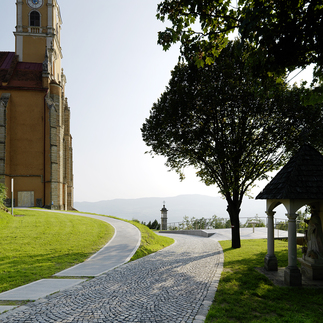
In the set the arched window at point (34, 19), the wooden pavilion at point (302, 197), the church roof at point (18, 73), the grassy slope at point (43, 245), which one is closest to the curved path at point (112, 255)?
the grassy slope at point (43, 245)

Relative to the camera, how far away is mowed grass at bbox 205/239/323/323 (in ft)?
19.2

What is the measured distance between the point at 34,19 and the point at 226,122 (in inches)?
1580

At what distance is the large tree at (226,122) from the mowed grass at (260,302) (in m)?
7.64

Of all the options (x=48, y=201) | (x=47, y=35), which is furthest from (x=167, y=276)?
(x=47, y=35)

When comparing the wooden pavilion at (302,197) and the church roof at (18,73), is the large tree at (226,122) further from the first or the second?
the church roof at (18,73)

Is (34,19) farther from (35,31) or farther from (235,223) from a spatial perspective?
(235,223)

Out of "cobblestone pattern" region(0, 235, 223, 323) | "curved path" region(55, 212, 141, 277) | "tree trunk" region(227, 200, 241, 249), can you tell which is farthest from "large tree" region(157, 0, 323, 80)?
"tree trunk" region(227, 200, 241, 249)

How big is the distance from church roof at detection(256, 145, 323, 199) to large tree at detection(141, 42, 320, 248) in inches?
216

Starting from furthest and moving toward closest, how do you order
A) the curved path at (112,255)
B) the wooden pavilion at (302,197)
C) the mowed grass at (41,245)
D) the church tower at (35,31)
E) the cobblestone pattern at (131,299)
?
the church tower at (35,31) → the curved path at (112,255) → the mowed grass at (41,245) → the wooden pavilion at (302,197) → the cobblestone pattern at (131,299)

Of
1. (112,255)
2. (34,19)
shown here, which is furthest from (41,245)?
(34,19)

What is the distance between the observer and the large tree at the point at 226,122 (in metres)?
15.0

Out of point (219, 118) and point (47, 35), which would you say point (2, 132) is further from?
point (219, 118)

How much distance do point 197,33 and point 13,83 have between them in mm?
34493

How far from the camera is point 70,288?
771cm
